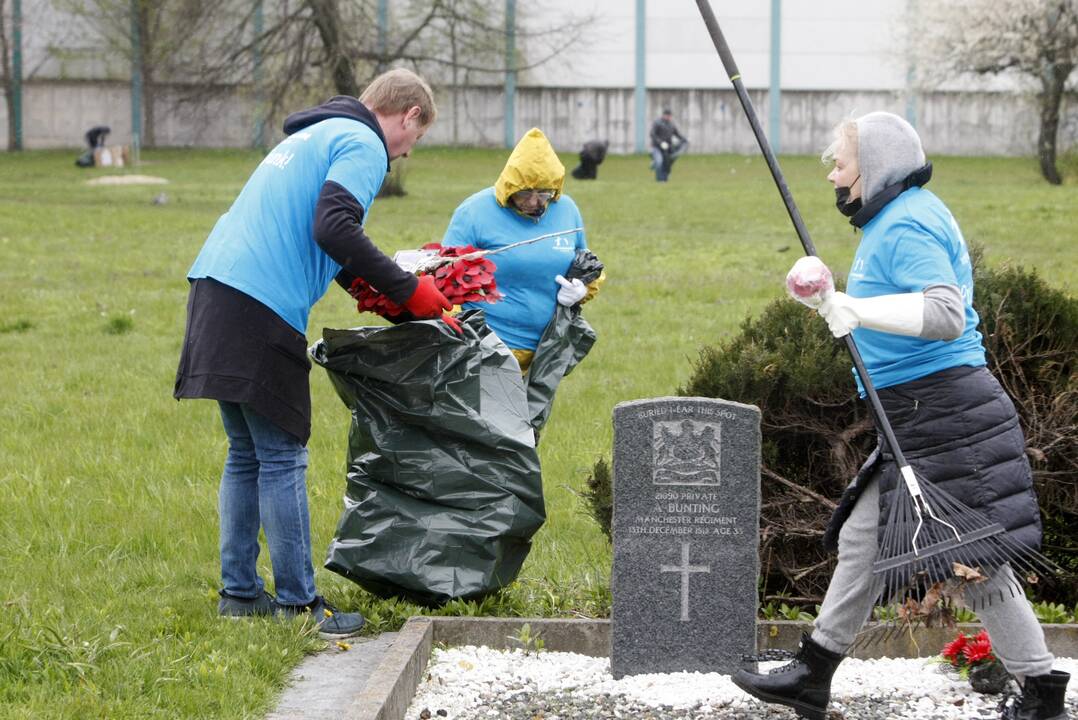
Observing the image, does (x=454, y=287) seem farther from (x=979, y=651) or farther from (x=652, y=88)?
(x=652, y=88)

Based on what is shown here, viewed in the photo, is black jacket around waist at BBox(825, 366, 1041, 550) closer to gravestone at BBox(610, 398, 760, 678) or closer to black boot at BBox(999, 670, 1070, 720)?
black boot at BBox(999, 670, 1070, 720)

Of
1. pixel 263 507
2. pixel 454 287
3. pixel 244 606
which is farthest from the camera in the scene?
pixel 454 287

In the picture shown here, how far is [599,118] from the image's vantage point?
159 ft

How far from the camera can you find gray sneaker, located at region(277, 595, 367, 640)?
4877 mm

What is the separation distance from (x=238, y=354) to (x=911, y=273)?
6.84 feet

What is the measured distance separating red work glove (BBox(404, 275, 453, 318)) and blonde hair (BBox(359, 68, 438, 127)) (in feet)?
1.82

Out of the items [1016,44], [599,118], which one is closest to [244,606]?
[1016,44]

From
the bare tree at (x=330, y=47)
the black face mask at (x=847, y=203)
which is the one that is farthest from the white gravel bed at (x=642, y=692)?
the bare tree at (x=330, y=47)

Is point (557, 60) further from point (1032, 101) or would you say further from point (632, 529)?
point (632, 529)

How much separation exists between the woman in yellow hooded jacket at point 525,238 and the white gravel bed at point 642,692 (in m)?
1.93

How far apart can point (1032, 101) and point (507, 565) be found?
33683 mm

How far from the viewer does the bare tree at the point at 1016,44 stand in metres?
33.0

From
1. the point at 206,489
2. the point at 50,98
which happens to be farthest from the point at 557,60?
the point at 206,489

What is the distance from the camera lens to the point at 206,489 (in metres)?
6.83
